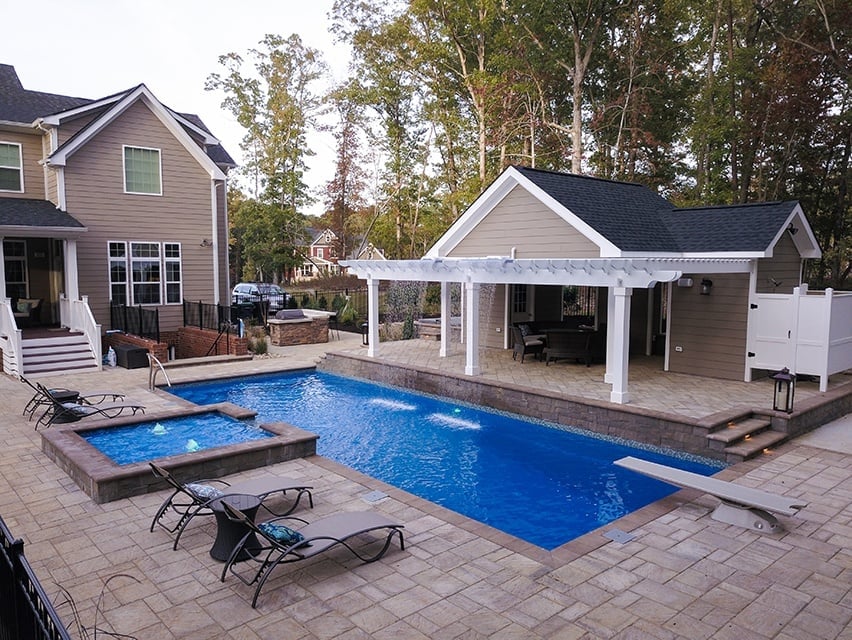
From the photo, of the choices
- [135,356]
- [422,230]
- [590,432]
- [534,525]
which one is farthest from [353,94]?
[534,525]

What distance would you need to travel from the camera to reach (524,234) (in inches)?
558

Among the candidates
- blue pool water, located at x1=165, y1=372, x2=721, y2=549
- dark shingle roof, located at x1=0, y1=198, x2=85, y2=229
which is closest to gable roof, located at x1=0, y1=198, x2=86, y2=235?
dark shingle roof, located at x1=0, y1=198, x2=85, y2=229

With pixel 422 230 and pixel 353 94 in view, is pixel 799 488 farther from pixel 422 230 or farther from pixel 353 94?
pixel 353 94

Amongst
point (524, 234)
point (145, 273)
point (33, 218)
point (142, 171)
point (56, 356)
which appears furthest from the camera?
point (145, 273)

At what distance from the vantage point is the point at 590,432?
34.2 ft

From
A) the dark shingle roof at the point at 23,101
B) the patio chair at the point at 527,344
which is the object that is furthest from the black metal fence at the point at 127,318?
the patio chair at the point at 527,344

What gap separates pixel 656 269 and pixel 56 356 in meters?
13.7

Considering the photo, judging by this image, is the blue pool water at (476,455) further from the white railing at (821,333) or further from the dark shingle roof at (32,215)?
the dark shingle roof at (32,215)

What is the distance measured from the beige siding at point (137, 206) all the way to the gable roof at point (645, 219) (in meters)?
8.58

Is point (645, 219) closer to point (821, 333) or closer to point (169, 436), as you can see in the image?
point (821, 333)

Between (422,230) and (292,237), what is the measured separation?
288 inches

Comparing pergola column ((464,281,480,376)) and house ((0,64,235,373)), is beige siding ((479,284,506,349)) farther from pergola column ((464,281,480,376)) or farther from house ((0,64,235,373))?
house ((0,64,235,373))

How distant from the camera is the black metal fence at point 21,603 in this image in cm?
259

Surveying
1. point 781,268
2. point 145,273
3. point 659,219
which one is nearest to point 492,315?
point 659,219
